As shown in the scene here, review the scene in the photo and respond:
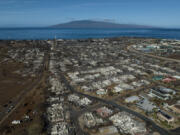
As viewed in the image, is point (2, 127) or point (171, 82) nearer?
point (2, 127)

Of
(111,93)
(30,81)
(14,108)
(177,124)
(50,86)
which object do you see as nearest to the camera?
(177,124)

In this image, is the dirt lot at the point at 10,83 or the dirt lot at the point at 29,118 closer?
the dirt lot at the point at 29,118

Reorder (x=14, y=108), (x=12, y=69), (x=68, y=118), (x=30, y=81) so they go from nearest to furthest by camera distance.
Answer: (x=68, y=118), (x=14, y=108), (x=30, y=81), (x=12, y=69)

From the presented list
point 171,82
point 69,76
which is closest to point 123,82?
point 171,82

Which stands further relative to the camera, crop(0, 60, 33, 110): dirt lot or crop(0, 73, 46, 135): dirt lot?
crop(0, 60, 33, 110): dirt lot

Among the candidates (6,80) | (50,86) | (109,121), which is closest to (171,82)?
(109,121)

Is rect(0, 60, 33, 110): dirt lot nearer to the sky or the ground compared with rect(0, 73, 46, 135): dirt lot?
nearer to the sky

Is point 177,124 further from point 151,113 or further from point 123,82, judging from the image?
point 123,82

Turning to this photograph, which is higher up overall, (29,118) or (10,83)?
(10,83)

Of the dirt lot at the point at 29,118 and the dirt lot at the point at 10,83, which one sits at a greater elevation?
the dirt lot at the point at 10,83

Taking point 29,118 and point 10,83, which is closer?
point 29,118
